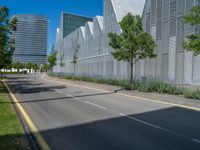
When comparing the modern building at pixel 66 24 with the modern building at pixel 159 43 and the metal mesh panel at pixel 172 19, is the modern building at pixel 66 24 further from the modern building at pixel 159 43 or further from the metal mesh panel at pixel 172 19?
the metal mesh panel at pixel 172 19

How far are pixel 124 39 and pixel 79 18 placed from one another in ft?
242

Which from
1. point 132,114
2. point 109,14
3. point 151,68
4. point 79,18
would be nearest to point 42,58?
point 79,18

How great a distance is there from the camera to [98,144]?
6.38 meters

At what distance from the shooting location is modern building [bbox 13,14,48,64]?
133 meters

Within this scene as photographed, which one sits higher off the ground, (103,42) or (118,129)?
(103,42)

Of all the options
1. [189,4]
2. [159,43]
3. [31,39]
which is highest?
[31,39]

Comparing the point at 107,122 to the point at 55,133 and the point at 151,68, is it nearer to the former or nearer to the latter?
the point at 55,133

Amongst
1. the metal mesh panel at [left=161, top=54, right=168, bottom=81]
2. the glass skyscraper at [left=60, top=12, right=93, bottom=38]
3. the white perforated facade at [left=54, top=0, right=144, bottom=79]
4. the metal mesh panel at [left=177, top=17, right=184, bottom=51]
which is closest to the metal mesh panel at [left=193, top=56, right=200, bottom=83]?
the metal mesh panel at [left=177, top=17, right=184, bottom=51]

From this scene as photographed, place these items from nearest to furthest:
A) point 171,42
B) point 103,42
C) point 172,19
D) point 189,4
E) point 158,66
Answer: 1. point 189,4
2. point 171,42
3. point 172,19
4. point 158,66
5. point 103,42

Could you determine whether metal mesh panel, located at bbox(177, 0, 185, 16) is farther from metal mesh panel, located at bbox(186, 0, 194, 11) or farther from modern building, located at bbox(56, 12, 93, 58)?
modern building, located at bbox(56, 12, 93, 58)

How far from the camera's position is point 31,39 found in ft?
475

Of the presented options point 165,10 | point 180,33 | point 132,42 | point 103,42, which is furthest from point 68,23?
point 132,42

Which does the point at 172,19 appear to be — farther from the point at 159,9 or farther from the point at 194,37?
the point at 194,37

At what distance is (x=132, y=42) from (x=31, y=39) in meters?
130
